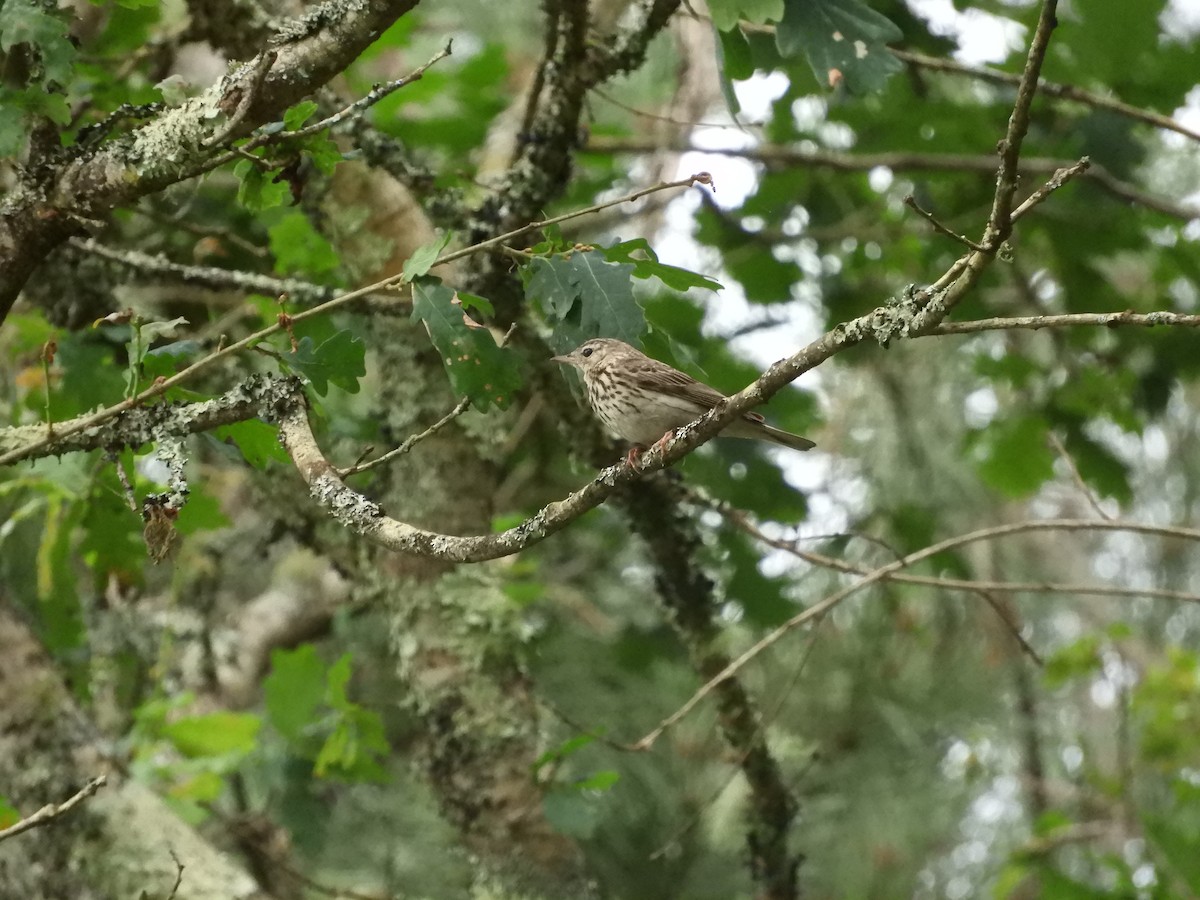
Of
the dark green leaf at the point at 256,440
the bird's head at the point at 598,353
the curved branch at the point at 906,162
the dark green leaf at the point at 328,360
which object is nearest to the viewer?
the dark green leaf at the point at 328,360

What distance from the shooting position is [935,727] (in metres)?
5.97

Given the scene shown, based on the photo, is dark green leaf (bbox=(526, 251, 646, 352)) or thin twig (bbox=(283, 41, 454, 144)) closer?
thin twig (bbox=(283, 41, 454, 144))

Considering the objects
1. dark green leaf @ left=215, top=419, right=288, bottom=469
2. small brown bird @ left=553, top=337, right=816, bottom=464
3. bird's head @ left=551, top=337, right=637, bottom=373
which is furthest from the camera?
bird's head @ left=551, top=337, right=637, bottom=373

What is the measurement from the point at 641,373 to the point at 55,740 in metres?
1.88

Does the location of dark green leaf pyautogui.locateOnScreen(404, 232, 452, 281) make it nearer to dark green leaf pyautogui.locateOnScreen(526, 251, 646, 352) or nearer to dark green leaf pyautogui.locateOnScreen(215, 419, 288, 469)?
dark green leaf pyautogui.locateOnScreen(526, 251, 646, 352)

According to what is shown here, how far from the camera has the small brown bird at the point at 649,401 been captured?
3041 millimetres

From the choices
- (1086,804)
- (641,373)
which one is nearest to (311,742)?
(641,373)

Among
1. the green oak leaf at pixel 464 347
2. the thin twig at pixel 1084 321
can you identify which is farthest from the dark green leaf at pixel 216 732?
the thin twig at pixel 1084 321

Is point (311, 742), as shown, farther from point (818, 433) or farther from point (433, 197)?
point (818, 433)

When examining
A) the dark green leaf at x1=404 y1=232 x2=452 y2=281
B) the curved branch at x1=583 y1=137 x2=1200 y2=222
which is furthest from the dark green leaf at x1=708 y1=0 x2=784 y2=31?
the curved branch at x1=583 y1=137 x2=1200 y2=222

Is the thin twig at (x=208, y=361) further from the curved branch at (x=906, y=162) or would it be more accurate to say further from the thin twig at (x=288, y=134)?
the curved branch at (x=906, y=162)

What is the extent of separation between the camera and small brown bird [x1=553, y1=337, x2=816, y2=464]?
3.04m

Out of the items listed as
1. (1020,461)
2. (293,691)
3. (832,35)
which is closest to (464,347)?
(832,35)

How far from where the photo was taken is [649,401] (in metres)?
3.07
